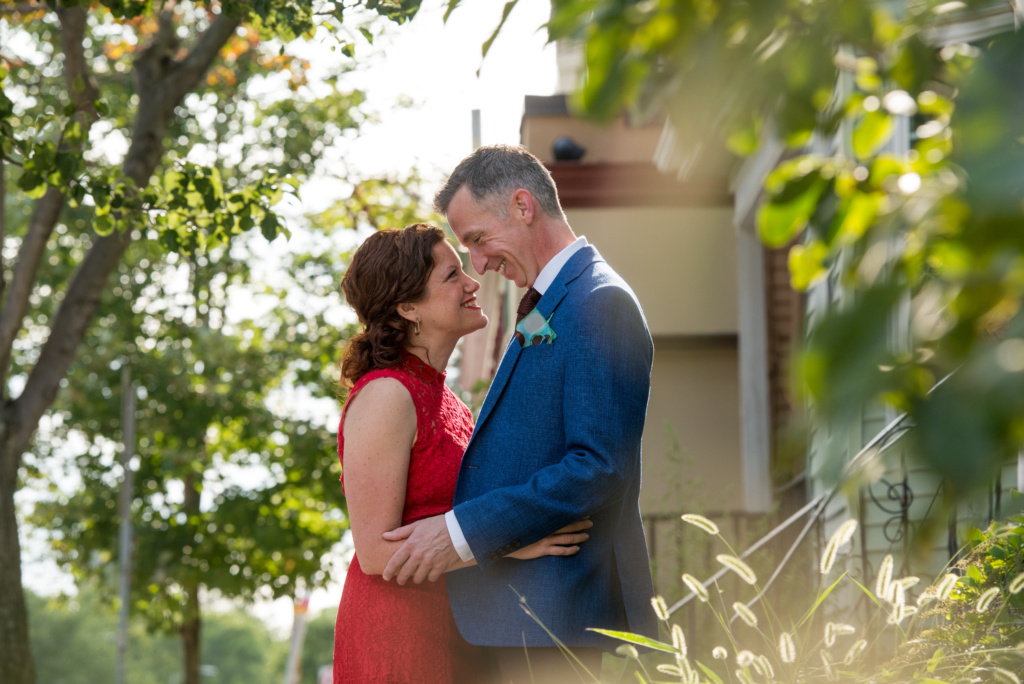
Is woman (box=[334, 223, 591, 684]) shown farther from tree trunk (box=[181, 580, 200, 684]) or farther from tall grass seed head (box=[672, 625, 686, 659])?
tree trunk (box=[181, 580, 200, 684])

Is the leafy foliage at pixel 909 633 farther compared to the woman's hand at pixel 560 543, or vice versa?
the woman's hand at pixel 560 543

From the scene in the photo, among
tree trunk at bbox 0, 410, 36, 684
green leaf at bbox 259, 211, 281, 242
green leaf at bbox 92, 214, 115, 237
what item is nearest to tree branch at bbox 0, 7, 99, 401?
tree trunk at bbox 0, 410, 36, 684

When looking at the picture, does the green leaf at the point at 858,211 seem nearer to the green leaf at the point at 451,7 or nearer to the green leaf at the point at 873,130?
the green leaf at the point at 873,130

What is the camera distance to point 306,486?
17.1 metres

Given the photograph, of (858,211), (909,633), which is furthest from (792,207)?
(909,633)

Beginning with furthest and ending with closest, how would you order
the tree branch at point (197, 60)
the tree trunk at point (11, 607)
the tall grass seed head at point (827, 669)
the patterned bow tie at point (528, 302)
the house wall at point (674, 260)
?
the house wall at point (674, 260), the tree branch at point (197, 60), the tree trunk at point (11, 607), the patterned bow tie at point (528, 302), the tall grass seed head at point (827, 669)

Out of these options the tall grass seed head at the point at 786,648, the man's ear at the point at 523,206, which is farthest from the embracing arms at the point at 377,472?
the tall grass seed head at the point at 786,648

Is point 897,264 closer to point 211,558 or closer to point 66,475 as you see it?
point 211,558

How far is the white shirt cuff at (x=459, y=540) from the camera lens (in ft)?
7.52

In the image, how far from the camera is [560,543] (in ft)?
7.68

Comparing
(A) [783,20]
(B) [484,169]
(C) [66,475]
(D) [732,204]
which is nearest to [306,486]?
(C) [66,475]

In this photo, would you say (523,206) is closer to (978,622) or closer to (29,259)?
(978,622)

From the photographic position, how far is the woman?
250 centimetres

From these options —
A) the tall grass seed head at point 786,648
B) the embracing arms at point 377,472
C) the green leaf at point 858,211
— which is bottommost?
the tall grass seed head at point 786,648
